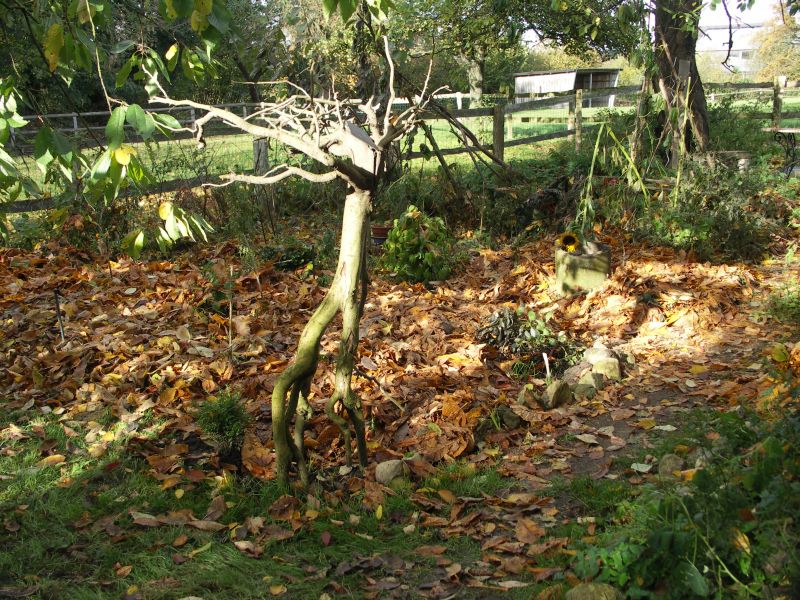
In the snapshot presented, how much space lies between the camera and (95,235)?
26.5 ft

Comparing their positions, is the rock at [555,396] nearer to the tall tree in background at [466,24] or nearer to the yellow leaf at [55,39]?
the yellow leaf at [55,39]

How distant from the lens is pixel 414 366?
525cm

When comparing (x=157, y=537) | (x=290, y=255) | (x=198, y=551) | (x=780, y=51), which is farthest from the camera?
(x=780, y=51)

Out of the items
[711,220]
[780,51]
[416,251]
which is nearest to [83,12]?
[416,251]

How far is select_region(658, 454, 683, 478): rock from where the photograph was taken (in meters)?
3.54

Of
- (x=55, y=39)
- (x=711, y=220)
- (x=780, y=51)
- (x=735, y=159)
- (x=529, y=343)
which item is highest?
(x=780, y=51)

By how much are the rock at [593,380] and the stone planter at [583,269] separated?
1.94 meters

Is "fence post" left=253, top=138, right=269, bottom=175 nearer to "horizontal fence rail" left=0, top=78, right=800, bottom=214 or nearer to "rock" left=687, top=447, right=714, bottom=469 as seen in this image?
"horizontal fence rail" left=0, top=78, right=800, bottom=214

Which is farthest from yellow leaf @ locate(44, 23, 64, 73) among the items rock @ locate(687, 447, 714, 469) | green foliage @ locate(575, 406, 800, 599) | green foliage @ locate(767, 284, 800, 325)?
green foliage @ locate(767, 284, 800, 325)

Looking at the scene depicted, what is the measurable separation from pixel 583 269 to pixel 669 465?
3440 millimetres

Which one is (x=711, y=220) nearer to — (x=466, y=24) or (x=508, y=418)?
(x=508, y=418)

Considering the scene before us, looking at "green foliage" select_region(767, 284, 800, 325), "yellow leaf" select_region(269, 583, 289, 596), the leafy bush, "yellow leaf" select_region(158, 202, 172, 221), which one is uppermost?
"yellow leaf" select_region(158, 202, 172, 221)

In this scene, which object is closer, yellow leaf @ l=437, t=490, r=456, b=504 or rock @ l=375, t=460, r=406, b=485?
yellow leaf @ l=437, t=490, r=456, b=504

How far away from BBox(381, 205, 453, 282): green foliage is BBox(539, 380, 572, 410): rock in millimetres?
2657
